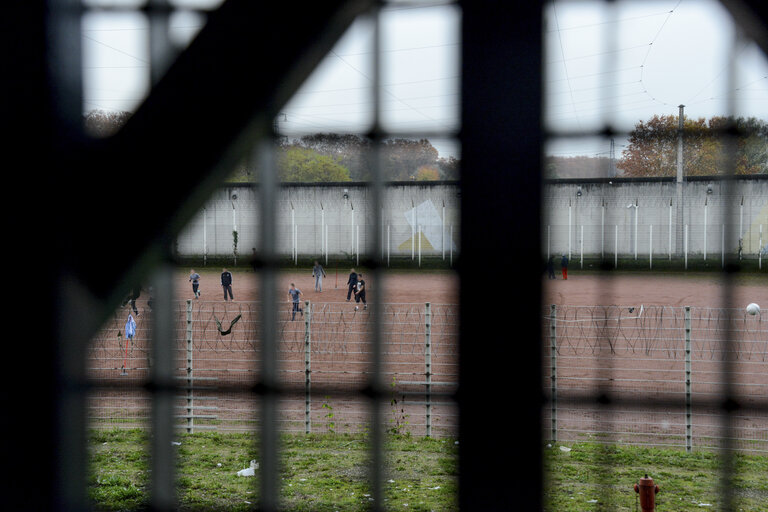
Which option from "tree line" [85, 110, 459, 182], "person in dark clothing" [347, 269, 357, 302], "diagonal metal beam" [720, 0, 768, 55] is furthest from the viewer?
"person in dark clothing" [347, 269, 357, 302]

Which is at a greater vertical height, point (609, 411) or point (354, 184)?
point (354, 184)

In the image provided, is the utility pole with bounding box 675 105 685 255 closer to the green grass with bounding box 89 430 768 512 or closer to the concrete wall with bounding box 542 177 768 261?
the concrete wall with bounding box 542 177 768 261

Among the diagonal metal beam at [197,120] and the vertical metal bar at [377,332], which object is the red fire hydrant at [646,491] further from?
the diagonal metal beam at [197,120]

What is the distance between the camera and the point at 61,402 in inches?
58.3

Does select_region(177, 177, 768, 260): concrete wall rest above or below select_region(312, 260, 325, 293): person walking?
above

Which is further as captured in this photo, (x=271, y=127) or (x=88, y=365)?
(x=271, y=127)

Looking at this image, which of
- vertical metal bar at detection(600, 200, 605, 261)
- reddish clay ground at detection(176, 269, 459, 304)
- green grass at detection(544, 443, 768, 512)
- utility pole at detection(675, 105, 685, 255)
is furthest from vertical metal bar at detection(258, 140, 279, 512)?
green grass at detection(544, 443, 768, 512)

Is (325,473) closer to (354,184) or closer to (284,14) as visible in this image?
(354,184)

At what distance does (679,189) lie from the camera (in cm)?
186

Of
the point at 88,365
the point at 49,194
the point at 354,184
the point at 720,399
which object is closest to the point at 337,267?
the point at 354,184

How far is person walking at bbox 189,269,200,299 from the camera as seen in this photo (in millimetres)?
2027

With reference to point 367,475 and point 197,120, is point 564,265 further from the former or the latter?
point 197,120

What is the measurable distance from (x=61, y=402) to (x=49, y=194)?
1.58 feet

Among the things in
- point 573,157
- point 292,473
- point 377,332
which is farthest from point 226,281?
point 292,473
